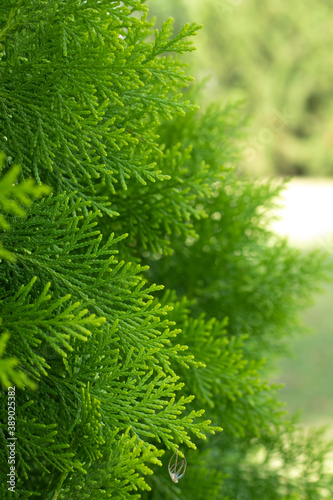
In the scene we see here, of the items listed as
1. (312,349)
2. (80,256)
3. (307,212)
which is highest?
(307,212)

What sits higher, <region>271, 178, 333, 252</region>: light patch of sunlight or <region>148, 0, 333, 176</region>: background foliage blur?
<region>148, 0, 333, 176</region>: background foliage blur

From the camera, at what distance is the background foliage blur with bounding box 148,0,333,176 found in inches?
490

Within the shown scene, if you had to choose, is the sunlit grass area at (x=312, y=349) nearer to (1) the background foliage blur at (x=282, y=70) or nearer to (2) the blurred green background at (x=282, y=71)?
(2) the blurred green background at (x=282, y=71)

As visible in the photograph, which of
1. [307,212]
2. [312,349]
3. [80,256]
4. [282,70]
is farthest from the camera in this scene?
[282,70]

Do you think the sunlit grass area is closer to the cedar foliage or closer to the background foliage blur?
the background foliage blur

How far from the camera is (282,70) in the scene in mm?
12828

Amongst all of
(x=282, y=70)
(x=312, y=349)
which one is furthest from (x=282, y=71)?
(x=312, y=349)

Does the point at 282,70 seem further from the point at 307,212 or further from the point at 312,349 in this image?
the point at 312,349

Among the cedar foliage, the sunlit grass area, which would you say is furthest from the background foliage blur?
the cedar foliage

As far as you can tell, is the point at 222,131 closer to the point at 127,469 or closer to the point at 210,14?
the point at 127,469

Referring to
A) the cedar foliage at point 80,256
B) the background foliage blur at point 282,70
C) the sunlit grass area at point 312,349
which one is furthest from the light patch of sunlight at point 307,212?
the cedar foliage at point 80,256

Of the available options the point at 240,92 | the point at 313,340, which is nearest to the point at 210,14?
the point at 240,92

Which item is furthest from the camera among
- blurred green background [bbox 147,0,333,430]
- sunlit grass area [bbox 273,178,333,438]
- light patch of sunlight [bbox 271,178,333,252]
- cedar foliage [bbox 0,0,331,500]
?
blurred green background [bbox 147,0,333,430]

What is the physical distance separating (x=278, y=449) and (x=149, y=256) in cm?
88
